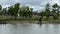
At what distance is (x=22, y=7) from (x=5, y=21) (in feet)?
67.1

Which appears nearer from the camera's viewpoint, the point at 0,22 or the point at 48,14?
the point at 0,22

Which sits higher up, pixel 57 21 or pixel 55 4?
pixel 55 4

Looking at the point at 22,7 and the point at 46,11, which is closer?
the point at 46,11

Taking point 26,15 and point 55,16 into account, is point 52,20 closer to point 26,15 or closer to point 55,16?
point 55,16

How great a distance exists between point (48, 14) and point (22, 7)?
15073 mm

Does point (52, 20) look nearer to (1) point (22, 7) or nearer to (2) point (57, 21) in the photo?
(2) point (57, 21)

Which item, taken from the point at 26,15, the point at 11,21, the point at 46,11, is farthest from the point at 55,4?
the point at 11,21

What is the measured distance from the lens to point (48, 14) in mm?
94812

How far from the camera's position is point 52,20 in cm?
8925

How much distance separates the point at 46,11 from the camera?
96.7 m

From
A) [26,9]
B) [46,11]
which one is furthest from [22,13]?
[46,11]

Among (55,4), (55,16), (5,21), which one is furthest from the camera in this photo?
(55,4)

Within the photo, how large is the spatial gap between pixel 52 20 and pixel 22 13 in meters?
16.6

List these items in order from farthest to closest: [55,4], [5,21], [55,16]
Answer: [55,4] < [55,16] < [5,21]
